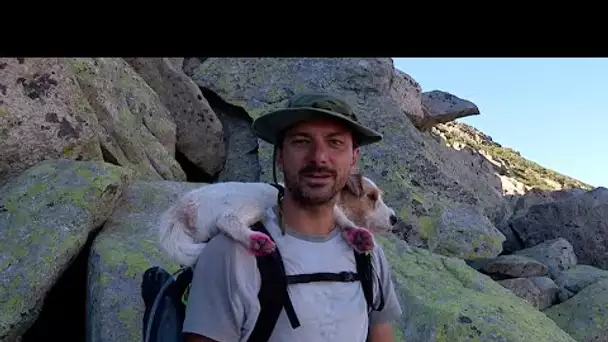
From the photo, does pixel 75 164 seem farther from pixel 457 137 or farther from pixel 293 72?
pixel 457 137

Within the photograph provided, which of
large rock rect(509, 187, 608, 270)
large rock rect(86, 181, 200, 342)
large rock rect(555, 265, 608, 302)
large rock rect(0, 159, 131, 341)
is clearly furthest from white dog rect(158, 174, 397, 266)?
large rock rect(509, 187, 608, 270)

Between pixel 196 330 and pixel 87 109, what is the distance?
22.6ft

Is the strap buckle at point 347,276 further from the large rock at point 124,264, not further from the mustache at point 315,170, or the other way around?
the large rock at point 124,264

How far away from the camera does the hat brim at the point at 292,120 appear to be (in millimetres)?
4020

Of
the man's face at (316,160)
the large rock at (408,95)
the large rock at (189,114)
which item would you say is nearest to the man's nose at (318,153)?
the man's face at (316,160)

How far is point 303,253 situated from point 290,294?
9.3 inches

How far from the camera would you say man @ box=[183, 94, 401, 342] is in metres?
3.73

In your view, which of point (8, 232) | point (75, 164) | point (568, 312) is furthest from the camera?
point (568, 312)

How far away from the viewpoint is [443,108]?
2167cm

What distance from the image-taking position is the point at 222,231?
12.9 feet

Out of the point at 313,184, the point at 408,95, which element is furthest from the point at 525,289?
the point at 313,184

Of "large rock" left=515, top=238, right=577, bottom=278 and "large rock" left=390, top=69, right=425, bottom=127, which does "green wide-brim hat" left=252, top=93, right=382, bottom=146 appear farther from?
"large rock" left=390, top=69, right=425, bottom=127

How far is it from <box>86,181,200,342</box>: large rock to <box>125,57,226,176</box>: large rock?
4693 mm
